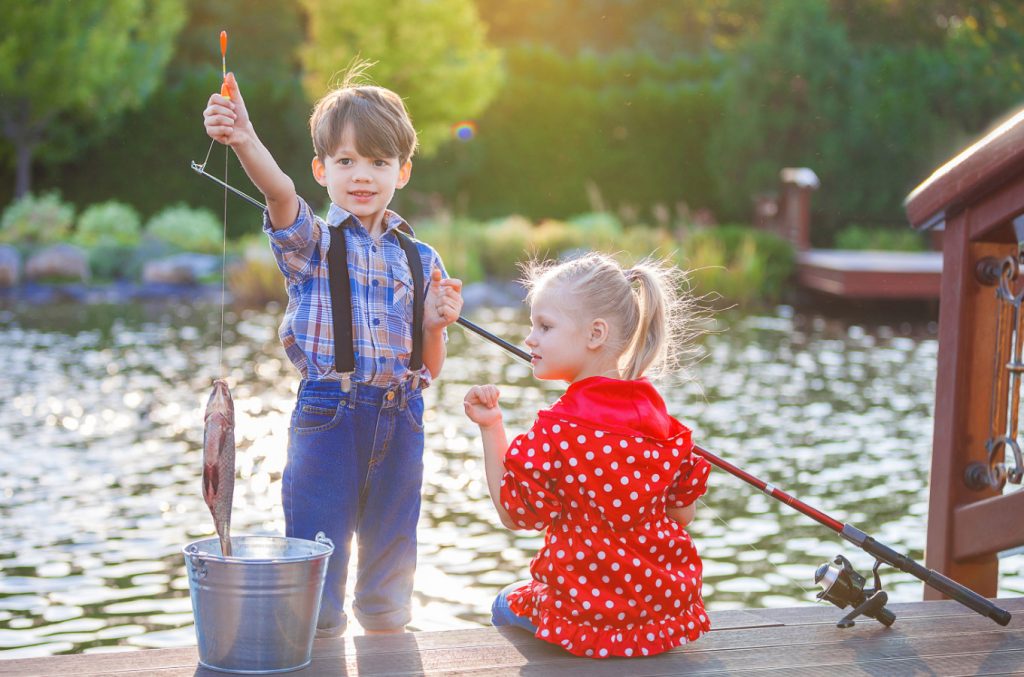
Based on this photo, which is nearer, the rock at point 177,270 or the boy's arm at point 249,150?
the boy's arm at point 249,150

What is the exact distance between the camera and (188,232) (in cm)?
1953

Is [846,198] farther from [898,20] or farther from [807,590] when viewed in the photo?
[807,590]

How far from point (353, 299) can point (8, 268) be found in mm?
15240

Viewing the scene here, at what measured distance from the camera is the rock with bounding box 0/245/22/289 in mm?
16938

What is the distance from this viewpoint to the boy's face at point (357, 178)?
9.90 ft

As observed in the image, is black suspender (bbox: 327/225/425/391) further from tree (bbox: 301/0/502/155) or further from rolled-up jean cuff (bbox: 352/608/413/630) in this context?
tree (bbox: 301/0/502/155)

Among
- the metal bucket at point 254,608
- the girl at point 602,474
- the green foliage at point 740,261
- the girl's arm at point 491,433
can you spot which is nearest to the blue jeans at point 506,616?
the girl at point 602,474

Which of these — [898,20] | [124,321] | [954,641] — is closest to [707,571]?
[954,641]

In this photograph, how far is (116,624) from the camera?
15.0 feet

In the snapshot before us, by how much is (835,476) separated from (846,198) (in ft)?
53.1

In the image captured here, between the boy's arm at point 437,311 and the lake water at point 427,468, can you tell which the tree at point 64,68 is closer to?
the lake water at point 427,468

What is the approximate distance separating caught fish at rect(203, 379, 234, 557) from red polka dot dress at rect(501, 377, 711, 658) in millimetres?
553

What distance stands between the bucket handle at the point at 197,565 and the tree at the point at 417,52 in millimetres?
20805

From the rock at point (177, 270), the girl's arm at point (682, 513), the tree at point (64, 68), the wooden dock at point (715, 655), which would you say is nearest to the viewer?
the wooden dock at point (715, 655)
